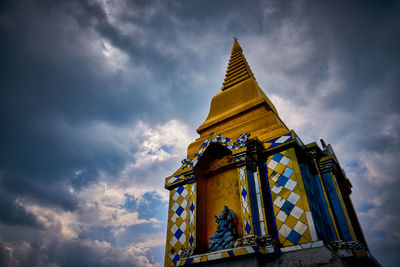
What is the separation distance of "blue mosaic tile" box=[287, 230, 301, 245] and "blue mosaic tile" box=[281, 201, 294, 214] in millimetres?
514

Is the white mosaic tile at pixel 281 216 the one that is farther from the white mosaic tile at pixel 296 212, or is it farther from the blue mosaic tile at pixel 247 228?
the blue mosaic tile at pixel 247 228

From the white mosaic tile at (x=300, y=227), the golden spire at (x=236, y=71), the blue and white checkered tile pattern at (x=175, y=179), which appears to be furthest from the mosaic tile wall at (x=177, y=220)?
the golden spire at (x=236, y=71)

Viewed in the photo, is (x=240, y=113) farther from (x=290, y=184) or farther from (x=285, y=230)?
(x=285, y=230)

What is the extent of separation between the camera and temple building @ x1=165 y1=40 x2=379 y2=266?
5504mm

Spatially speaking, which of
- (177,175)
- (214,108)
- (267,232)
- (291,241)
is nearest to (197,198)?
(177,175)

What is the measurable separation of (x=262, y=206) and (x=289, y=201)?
70 cm

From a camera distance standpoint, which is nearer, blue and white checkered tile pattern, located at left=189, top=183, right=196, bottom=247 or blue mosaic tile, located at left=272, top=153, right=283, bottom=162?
blue mosaic tile, located at left=272, top=153, right=283, bottom=162

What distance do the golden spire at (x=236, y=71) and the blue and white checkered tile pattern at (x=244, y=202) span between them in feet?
26.9

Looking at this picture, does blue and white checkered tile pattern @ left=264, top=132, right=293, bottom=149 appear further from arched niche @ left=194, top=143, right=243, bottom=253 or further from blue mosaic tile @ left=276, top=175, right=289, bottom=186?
arched niche @ left=194, top=143, right=243, bottom=253

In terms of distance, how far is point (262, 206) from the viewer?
6.35 metres

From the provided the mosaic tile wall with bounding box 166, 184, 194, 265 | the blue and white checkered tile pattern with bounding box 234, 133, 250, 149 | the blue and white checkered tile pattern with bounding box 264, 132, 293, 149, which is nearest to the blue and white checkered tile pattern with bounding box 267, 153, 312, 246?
the blue and white checkered tile pattern with bounding box 264, 132, 293, 149

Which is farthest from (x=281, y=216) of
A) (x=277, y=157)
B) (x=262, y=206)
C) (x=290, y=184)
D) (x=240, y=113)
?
(x=240, y=113)

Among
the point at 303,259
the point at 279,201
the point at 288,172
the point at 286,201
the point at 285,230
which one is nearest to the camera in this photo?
the point at 303,259

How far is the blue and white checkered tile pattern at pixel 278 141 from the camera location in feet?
23.5
